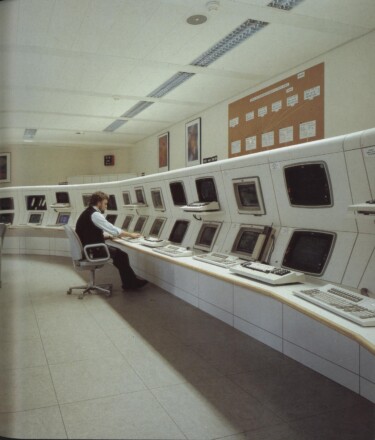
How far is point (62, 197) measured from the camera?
7.55 metres

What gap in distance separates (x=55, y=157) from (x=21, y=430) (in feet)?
32.2

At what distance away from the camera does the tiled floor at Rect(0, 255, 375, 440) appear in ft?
6.48

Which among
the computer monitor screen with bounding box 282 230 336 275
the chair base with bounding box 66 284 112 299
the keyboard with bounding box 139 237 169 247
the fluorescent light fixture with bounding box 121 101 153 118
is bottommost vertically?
the chair base with bounding box 66 284 112 299

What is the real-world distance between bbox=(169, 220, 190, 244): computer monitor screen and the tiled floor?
919 millimetres

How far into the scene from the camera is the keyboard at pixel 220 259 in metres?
3.20

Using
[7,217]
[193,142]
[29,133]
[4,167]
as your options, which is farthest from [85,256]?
[4,167]

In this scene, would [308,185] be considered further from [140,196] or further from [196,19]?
[140,196]

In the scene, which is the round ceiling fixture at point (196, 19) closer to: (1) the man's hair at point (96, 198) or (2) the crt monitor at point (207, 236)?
(2) the crt monitor at point (207, 236)

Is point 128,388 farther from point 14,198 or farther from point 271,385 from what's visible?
point 14,198

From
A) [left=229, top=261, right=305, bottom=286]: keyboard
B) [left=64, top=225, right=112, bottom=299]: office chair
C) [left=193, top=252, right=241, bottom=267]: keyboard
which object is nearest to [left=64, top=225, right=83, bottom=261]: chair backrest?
[left=64, top=225, right=112, bottom=299]: office chair

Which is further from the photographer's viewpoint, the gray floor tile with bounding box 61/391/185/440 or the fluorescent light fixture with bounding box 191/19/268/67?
the fluorescent light fixture with bounding box 191/19/268/67

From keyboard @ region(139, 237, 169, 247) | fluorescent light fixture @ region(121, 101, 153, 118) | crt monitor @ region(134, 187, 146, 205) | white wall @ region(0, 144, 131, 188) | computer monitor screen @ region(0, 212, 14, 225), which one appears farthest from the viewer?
white wall @ region(0, 144, 131, 188)

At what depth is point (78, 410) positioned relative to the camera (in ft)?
7.01

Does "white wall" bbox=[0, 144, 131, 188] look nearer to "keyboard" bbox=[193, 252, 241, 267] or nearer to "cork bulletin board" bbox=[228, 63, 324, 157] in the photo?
"cork bulletin board" bbox=[228, 63, 324, 157]
